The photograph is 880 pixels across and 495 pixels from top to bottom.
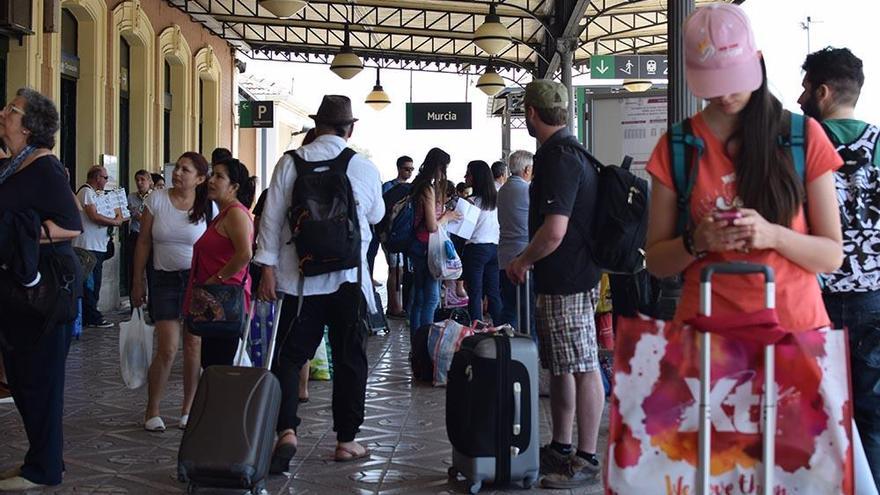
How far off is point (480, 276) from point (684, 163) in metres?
7.75

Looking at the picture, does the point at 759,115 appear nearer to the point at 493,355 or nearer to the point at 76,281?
the point at 493,355

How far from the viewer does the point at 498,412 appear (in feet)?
17.4

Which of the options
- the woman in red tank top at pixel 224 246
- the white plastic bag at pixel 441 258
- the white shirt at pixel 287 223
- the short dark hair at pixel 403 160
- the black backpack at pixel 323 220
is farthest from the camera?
the short dark hair at pixel 403 160

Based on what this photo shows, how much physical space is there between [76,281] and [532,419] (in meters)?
2.26

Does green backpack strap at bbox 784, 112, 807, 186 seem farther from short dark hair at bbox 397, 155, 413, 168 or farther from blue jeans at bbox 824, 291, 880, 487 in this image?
short dark hair at bbox 397, 155, 413, 168

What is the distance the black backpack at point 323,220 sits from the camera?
5.57 metres

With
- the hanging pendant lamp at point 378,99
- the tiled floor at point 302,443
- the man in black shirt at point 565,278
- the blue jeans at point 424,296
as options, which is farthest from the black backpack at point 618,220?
the hanging pendant lamp at point 378,99

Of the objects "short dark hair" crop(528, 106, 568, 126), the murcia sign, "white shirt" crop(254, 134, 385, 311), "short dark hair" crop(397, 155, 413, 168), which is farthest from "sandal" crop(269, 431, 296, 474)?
the murcia sign

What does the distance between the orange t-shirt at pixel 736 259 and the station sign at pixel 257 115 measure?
23.1 m

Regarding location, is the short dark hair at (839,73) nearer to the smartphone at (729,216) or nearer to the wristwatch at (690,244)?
the wristwatch at (690,244)

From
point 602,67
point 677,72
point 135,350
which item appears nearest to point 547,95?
point 677,72

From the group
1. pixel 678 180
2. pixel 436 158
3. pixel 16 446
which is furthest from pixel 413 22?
pixel 678 180

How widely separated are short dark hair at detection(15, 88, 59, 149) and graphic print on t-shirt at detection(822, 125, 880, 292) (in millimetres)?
3498

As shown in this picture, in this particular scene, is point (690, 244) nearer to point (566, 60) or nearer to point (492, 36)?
point (492, 36)
